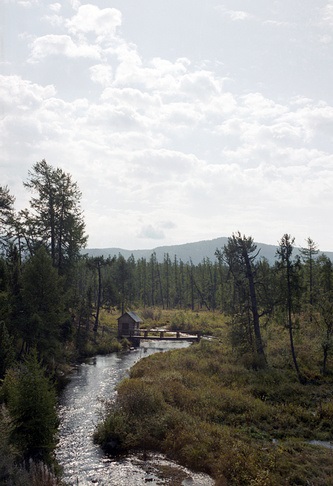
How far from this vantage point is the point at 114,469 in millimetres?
15047

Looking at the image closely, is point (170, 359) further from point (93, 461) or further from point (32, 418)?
point (32, 418)

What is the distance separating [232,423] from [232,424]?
0.18 m

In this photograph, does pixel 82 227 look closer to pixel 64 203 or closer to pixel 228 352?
pixel 64 203

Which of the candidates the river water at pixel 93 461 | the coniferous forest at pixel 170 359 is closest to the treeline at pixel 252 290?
the coniferous forest at pixel 170 359

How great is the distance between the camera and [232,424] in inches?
755

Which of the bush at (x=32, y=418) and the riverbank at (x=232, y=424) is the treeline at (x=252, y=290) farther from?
the bush at (x=32, y=418)

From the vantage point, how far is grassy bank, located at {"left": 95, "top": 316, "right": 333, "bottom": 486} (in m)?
14.1

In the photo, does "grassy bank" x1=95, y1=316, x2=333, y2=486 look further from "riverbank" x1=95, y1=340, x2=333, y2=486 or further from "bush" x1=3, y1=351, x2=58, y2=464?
"bush" x1=3, y1=351, x2=58, y2=464

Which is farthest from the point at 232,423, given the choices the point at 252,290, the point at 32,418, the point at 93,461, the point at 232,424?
the point at 252,290

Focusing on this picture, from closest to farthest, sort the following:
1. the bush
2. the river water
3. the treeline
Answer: the bush → the river water → the treeline

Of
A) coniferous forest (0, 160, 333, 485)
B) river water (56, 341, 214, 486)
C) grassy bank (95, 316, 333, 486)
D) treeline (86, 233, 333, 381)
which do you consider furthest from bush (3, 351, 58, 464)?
treeline (86, 233, 333, 381)

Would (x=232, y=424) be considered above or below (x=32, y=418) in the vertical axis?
below

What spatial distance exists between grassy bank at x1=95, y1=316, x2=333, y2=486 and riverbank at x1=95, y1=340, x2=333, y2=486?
3 cm

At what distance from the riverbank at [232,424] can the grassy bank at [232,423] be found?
34mm
